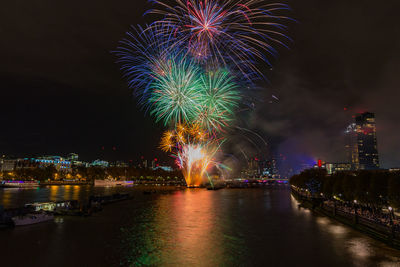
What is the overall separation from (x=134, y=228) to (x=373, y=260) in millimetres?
17166

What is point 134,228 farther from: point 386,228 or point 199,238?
point 386,228

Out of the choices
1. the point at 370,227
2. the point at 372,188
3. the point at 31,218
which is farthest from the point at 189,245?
the point at 372,188

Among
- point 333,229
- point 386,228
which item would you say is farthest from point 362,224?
point 386,228

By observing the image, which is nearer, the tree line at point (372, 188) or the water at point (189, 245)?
the water at point (189, 245)

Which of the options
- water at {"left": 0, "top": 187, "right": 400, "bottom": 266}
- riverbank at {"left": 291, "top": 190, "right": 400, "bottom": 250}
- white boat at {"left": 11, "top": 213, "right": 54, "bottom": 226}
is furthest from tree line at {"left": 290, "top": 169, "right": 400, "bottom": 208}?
white boat at {"left": 11, "top": 213, "right": 54, "bottom": 226}

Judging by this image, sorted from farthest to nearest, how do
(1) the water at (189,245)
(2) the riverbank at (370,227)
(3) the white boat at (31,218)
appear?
(3) the white boat at (31,218), (2) the riverbank at (370,227), (1) the water at (189,245)

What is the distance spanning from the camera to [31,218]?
2545cm

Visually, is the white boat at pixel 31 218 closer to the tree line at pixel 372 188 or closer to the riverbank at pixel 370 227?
the riverbank at pixel 370 227

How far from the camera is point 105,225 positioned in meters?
25.8

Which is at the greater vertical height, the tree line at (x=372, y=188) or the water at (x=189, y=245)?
the tree line at (x=372, y=188)

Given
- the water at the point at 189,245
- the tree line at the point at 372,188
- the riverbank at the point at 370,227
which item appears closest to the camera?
the water at the point at 189,245

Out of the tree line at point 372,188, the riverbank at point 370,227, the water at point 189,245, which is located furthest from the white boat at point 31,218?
the tree line at point 372,188

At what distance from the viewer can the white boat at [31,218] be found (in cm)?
2439

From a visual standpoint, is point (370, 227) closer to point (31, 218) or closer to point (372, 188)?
point (372, 188)
